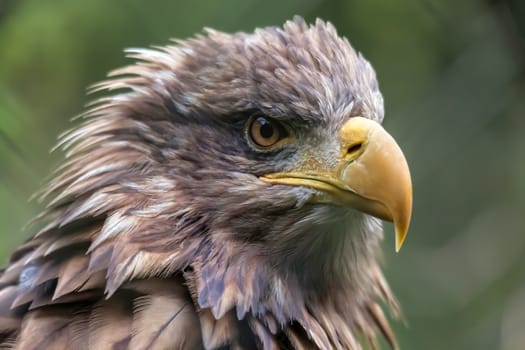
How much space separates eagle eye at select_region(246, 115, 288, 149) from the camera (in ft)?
6.29

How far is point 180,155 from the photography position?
1.98 meters

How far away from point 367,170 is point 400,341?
159 centimetres

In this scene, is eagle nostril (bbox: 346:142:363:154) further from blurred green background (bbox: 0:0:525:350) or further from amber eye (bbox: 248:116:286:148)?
blurred green background (bbox: 0:0:525:350)

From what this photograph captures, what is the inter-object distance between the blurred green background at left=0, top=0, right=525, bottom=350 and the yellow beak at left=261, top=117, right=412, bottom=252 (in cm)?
87

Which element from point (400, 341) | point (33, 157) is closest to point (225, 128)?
point (33, 157)

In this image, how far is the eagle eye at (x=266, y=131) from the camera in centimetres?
192

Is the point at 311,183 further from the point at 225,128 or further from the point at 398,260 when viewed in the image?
the point at 398,260

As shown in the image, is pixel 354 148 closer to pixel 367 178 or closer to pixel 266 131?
pixel 367 178

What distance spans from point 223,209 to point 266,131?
7.5 inches

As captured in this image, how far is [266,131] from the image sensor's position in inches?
75.7

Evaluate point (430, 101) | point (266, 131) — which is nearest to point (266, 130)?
point (266, 131)

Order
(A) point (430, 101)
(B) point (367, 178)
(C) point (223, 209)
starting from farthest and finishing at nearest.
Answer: (A) point (430, 101), (C) point (223, 209), (B) point (367, 178)

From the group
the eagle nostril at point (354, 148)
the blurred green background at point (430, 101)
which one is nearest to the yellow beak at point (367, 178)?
the eagle nostril at point (354, 148)

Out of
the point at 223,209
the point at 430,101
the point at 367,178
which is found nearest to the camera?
the point at 367,178
